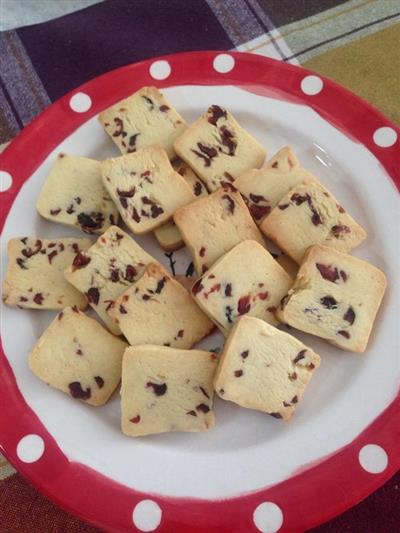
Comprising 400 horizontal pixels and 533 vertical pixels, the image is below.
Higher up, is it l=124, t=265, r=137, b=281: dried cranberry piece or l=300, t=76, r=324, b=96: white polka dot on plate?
l=300, t=76, r=324, b=96: white polka dot on plate

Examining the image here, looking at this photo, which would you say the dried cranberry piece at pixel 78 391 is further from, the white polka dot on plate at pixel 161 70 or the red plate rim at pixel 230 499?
the white polka dot on plate at pixel 161 70

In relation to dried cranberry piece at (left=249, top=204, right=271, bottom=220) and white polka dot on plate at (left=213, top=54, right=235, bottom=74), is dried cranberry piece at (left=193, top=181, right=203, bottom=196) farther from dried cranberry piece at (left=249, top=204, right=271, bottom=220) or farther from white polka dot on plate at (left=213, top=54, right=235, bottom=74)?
white polka dot on plate at (left=213, top=54, right=235, bottom=74)

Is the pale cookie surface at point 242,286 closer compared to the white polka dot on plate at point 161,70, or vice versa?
the pale cookie surface at point 242,286

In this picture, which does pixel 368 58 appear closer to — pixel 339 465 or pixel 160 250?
pixel 160 250

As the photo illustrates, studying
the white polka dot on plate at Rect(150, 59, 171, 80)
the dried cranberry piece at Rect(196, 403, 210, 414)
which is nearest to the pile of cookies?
the dried cranberry piece at Rect(196, 403, 210, 414)

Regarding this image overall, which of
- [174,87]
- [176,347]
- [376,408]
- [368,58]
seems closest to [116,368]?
[176,347]

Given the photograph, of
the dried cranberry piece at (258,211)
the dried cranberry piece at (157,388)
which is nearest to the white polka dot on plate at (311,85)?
the dried cranberry piece at (258,211)
